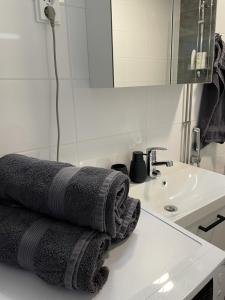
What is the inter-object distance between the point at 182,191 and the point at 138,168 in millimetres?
256

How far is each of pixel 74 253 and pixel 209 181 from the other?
90cm

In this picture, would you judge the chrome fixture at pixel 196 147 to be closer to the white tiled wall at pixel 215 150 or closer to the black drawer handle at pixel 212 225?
the white tiled wall at pixel 215 150

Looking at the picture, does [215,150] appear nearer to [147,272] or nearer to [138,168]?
[138,168]

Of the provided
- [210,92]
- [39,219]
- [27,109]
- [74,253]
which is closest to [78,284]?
[74,253]

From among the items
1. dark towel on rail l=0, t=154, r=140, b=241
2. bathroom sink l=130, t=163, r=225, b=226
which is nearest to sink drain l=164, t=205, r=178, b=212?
bathroom sink l=130, t=163, r=225, b=226

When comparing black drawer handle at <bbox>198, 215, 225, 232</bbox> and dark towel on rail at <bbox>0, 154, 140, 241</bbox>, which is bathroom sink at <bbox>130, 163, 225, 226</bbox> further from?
dark towel on rail at <bbox>0, 154, 140, 241</bbox>

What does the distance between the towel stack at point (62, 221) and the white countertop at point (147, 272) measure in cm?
3

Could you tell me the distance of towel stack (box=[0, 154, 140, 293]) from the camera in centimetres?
42

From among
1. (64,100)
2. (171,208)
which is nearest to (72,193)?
(64,100)

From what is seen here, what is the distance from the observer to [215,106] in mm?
1351

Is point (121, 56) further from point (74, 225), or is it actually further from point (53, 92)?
point (74, 225)

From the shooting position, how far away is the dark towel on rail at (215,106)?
4.18 ft

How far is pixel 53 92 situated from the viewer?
0.87m

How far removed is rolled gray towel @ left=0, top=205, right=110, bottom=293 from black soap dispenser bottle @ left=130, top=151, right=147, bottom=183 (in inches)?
24.6
